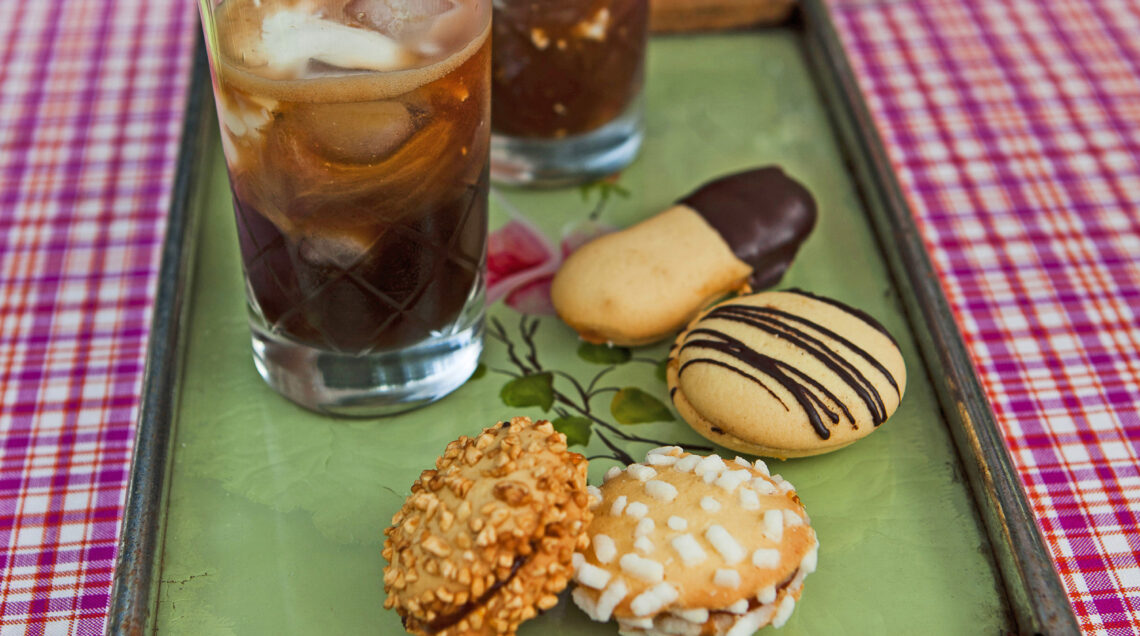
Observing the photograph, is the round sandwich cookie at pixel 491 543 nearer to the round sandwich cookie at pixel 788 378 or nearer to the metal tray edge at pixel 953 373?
the round sandwich cookie at pixel 788 378

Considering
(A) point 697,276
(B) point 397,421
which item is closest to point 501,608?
(B) point 397,421

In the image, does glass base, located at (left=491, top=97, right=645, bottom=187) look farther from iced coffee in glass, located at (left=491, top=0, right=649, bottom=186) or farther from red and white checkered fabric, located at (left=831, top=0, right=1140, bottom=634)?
red and white checkered fabric, located at (left=831, top=0, right=1140, bottom=634)

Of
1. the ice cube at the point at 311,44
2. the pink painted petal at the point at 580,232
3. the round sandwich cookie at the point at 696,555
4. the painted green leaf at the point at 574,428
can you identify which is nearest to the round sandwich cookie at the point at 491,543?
the round sandwich cookie at the point at 696,555

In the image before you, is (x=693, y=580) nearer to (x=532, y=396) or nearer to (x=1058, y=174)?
(x=532, y=396)

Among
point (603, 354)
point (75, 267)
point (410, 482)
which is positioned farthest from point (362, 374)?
point (75, 267)

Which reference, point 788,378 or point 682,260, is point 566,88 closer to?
point 682,260

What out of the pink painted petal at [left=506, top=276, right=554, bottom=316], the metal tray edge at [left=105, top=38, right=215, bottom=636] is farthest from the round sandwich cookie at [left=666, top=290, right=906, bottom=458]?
the metal tray edge at [left=105, top=38, right=215, bottom=636]
